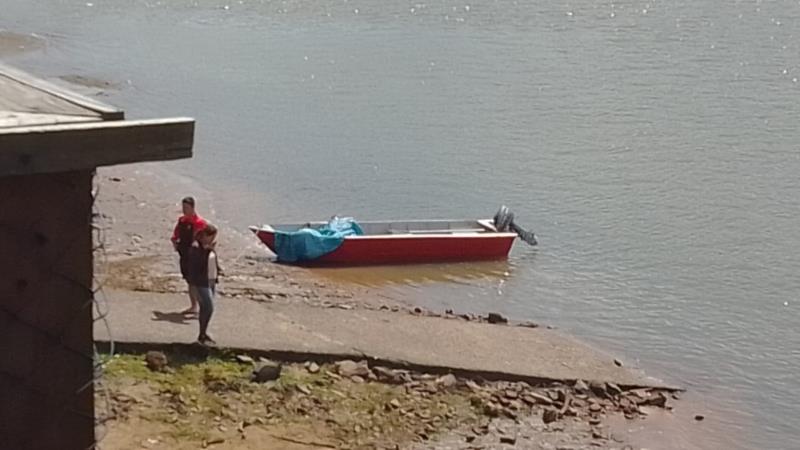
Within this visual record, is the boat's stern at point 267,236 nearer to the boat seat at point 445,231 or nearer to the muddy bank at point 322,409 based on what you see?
the boat seat at point 445,231

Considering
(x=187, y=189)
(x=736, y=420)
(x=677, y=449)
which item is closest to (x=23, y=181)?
(x=677, y=449)

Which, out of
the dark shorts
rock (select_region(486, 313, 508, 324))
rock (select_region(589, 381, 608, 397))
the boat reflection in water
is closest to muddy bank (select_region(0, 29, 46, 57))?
the boat reflection in water

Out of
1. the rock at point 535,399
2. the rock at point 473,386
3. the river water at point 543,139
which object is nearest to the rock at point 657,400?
the river water at point 543,139

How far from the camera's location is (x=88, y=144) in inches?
98.4

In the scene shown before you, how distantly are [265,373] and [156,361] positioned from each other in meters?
0.88

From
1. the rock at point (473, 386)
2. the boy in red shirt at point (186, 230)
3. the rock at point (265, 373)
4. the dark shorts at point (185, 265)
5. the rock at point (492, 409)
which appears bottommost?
the rock at point (492, 409)

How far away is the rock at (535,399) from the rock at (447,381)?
27.7 inches

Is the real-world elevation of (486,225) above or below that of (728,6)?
below

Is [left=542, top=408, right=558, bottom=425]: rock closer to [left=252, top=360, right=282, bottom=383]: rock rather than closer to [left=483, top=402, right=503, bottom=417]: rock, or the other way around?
[left=483, top=402, right=503, bottom=417]: rock

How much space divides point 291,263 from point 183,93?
15075 millimetres

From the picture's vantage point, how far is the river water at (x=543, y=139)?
18172 mm

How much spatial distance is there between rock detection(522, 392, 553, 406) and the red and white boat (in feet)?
21.4

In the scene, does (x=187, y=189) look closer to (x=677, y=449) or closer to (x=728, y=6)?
(x=677, y=449)

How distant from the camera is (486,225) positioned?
20.2m
